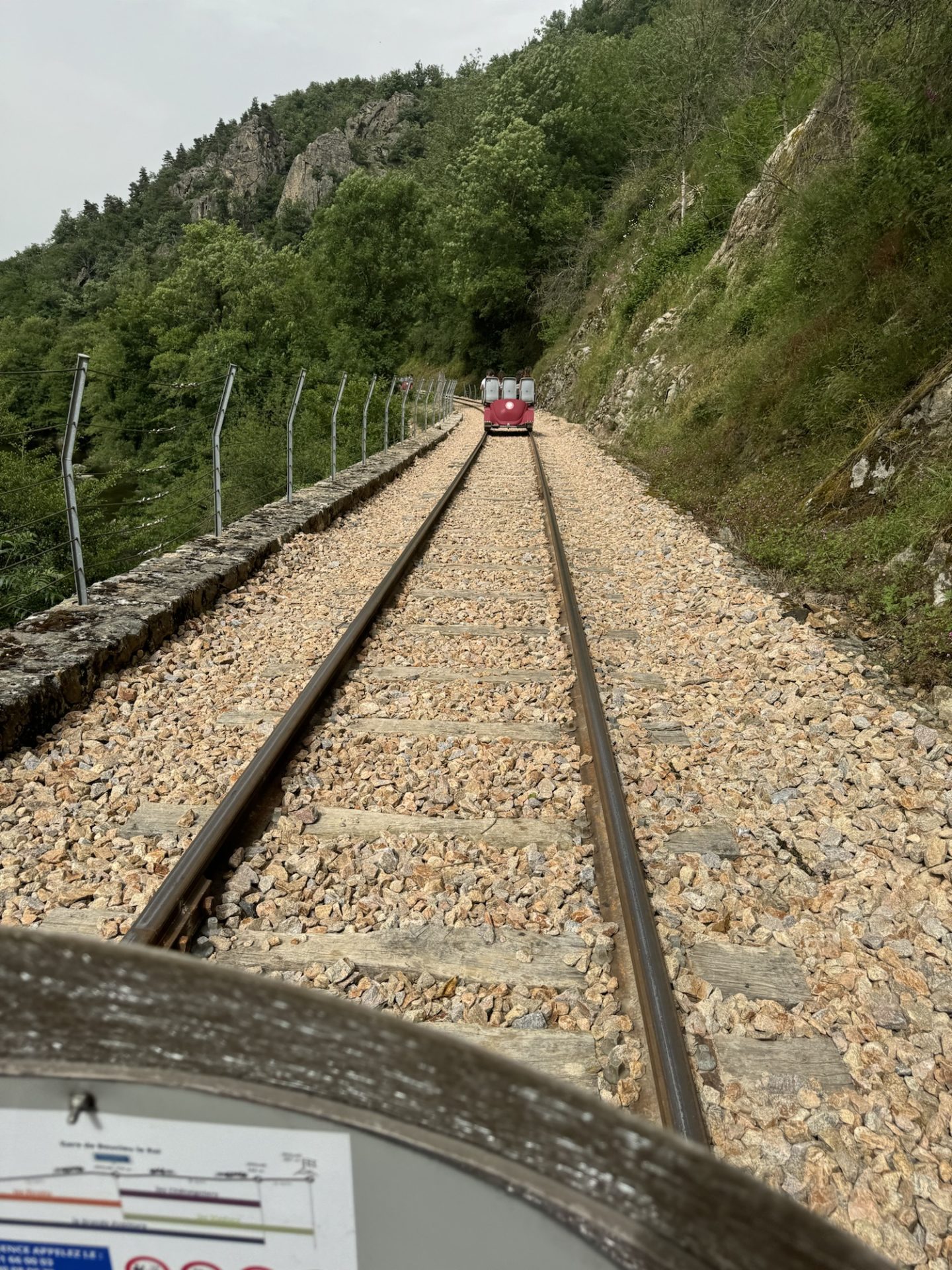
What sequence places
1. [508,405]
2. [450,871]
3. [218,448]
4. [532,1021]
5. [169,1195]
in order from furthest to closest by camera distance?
[508,405] < [218,448] < [450,871] < [532,1021] < [169,1195]

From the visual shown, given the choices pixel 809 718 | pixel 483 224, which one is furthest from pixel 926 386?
pixel 483 224

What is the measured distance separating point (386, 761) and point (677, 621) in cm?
320

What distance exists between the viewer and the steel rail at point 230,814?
2854mm

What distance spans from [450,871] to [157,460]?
37459mm

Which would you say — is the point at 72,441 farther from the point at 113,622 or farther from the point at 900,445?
the point at 900,445

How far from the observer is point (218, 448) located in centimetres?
777

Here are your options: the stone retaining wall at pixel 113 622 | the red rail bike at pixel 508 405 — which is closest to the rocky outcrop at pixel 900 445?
the stone retaining wall at pixel 113 622

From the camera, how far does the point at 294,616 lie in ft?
21.7

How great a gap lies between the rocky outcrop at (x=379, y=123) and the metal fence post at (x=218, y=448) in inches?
5063

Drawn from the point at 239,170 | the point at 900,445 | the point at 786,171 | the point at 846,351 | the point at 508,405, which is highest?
the point at 239,170

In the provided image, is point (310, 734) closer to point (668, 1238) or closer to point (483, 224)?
point (668, 1238)

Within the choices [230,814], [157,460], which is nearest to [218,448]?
[230,814]

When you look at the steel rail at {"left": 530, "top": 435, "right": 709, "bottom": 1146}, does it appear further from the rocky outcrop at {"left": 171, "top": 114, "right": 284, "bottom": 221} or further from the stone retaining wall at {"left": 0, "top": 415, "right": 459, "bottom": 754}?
the rocky outcrop at {"left": 171, "top": 114, "right": 284, "bottom": 221}

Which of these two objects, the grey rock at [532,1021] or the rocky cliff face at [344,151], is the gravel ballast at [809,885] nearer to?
the grey rock at [532,1021]
